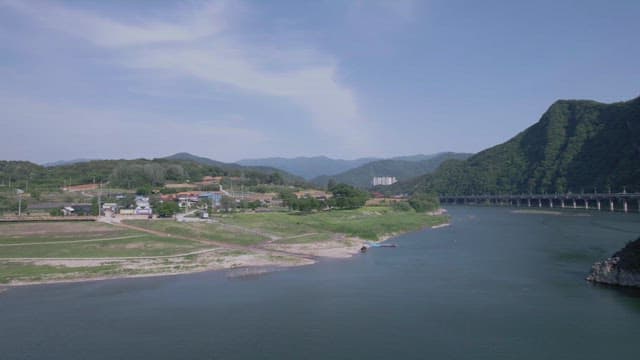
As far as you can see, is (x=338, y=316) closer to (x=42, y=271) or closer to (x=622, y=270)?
(x=622, y=270)

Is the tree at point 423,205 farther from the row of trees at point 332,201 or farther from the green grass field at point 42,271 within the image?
the green grass field at point 42,271

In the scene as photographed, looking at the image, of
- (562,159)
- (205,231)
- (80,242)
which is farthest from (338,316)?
(562,159)

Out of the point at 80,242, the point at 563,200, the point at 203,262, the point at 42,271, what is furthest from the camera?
the point at 563,200

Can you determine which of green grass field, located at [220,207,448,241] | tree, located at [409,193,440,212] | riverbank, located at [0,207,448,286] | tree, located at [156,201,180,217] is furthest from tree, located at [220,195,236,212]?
tree, located at [409,193,440,212]

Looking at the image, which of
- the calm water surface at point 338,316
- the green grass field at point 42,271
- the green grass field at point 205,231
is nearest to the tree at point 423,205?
the green grass field at point 205,231

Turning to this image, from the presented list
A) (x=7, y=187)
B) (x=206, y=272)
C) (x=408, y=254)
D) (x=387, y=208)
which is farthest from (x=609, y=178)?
(x=7, y=187)

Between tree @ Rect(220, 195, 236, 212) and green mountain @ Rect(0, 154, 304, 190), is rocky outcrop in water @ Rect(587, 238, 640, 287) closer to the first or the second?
tree @ Rect(220, 195, 236, 212)
